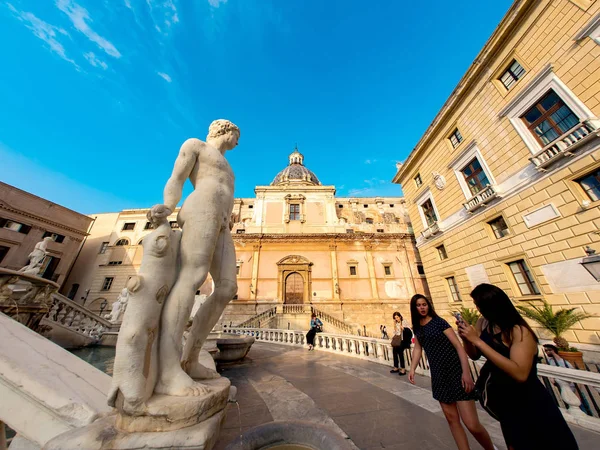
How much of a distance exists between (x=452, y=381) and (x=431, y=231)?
11612 millimetres

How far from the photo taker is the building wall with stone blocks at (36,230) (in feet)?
55.9

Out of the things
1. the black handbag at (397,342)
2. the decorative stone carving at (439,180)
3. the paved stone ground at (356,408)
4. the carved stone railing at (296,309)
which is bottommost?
the paved stone ground at (356,408)

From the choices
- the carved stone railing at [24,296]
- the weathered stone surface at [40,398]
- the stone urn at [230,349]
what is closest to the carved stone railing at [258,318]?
the carved stone railing at [24,296]

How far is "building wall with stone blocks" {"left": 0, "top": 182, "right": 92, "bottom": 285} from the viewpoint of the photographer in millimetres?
17047

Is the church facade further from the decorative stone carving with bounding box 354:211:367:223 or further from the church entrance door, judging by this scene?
→ the decorative stone carving with bounding box 354:211:367:223

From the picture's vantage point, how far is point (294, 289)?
18141 mm

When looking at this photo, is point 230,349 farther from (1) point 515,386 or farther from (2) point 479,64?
(2) point 479,64

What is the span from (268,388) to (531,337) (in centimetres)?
278

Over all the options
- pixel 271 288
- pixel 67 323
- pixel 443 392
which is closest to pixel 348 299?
pixel 271 288

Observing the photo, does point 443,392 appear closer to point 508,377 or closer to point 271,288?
point 508,377

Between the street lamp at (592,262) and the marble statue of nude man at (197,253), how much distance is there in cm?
885

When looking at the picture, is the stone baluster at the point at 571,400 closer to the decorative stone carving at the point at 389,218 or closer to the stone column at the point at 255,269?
the stone column at the point at 255,269

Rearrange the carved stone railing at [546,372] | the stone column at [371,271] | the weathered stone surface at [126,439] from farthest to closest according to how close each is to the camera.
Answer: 1. the stone column at [371,271]
2. the carved stone railing at [546,372]
3. the weathered stone surface at [126,439]

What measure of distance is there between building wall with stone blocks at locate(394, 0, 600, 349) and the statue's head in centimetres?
895
